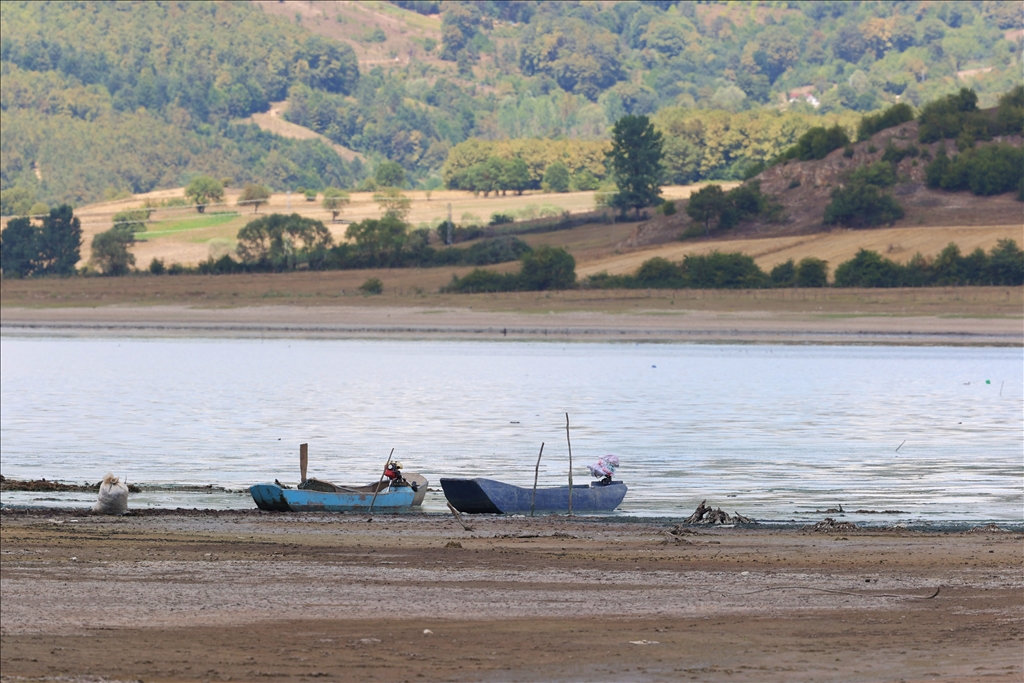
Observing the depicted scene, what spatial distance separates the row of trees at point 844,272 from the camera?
87.7 m

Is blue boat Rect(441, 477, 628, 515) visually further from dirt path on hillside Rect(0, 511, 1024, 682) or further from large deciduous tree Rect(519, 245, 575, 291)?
large deciduous tree Rect(519, 245, 575, 291)

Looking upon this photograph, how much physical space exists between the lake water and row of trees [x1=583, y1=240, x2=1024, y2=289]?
1728 centimetres

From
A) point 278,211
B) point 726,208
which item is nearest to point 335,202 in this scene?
point 278,211

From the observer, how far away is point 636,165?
146 m

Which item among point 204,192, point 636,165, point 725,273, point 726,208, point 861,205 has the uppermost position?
point 204,192

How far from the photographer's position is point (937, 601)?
15891 millimetres

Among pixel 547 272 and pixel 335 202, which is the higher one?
pixel 335 202

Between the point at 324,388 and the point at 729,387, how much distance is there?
48.1 ft

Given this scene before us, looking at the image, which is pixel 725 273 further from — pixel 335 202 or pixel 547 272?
pixel 335 202

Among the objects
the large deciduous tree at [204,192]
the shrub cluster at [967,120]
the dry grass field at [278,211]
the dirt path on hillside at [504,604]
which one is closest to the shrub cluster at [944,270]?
the shrub cluster at [967,120]

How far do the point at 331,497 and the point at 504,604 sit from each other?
8.55m

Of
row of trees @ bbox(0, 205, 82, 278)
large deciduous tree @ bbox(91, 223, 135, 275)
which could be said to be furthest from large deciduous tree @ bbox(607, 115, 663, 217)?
row of trees @ bbox(0, 205, 82, 278)

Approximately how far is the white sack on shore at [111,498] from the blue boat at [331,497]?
2.07m

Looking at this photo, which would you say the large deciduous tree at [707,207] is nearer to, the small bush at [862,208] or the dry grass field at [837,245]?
the dry grass field at [837,245]
